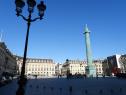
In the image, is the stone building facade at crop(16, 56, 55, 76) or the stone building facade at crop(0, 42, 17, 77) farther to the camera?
the stone building facade at crop(16, 56, 55, 76)

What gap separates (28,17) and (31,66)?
165150 mm

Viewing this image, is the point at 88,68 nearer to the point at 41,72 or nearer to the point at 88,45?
the point at 88,45

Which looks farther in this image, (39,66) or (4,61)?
(39,66)

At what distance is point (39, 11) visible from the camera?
43.5 ft

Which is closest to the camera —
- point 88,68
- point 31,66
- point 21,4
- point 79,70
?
point 21,4

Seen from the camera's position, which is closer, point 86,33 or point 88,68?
point 88,68

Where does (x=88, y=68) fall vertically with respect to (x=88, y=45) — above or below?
below

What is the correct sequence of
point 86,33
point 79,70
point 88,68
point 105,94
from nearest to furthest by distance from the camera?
point 105,94 → point 88,68 → point 86,33 → point 79,70

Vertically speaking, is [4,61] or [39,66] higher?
[39,66]

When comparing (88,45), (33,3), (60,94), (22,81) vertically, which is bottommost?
(60,94)

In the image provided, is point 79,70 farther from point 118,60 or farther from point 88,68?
point 88,68

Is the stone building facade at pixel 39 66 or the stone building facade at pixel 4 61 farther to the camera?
the stone building facade at pixel 39 66

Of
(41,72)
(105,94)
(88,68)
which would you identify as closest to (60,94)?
(105,94)

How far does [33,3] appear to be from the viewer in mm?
12648
